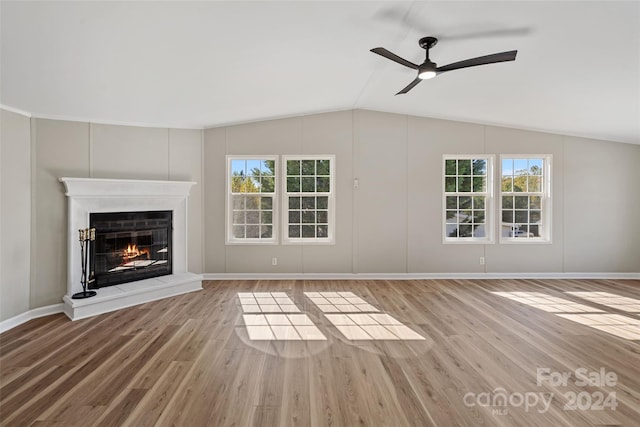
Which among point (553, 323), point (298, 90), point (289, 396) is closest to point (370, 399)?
point (289, 396)

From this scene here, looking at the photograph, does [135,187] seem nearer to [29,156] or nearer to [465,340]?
[29,156]

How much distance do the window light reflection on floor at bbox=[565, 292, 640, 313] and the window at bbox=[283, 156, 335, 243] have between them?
3.94 m

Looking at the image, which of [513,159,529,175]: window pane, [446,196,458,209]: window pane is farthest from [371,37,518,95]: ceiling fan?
[513,159,529,175]: window pane

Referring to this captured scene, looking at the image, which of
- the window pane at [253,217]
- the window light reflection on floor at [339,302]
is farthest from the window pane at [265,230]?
the window light reflection on floor at [339,302]

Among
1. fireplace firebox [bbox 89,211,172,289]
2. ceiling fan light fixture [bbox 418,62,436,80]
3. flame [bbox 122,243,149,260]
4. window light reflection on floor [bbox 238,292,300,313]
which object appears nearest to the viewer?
ceiling fan light fixture [bbox 418,62,436,80]

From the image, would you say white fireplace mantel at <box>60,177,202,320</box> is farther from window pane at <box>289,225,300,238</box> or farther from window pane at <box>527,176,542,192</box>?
window pane at <box>527,176,542,192</box>

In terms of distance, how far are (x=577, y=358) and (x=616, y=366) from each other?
258 mm

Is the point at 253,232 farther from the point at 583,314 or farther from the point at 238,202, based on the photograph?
the point at 583,314

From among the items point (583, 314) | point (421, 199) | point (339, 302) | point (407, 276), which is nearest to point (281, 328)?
point (339, 302)

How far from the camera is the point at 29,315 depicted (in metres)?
3.49

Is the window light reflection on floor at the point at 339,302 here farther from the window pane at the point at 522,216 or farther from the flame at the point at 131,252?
the window pane at the point at 522,216

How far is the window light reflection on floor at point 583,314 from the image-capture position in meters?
3.20

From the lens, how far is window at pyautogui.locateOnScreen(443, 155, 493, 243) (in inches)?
212

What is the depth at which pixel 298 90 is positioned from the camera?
4.08 m
